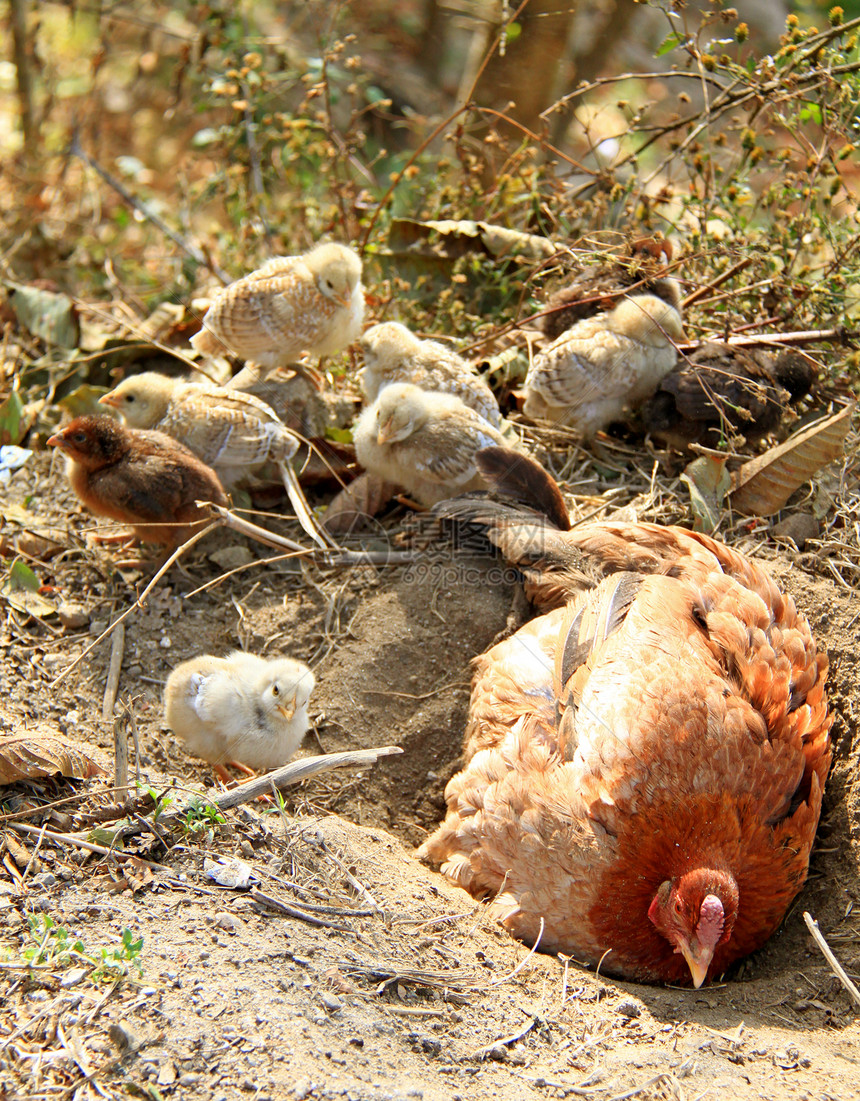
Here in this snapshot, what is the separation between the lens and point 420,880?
9.61ft

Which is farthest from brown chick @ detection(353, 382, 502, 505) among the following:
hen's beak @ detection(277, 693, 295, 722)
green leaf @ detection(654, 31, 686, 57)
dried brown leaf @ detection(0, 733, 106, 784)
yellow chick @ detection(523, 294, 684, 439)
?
green leaf @ detection(654, 31, 686, 57)

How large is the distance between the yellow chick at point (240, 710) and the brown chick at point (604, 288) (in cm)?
215

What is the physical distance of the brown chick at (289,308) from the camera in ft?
13.0

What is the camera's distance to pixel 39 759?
273 cm

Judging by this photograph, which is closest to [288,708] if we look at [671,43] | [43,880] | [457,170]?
[43,880]

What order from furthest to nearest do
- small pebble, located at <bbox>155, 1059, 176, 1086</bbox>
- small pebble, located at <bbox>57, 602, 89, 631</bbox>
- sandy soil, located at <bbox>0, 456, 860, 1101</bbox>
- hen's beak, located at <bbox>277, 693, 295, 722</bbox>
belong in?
1. small pebble, located at <bbox>57, 602, 89, 631</bbox>
2. hen's beak, located at <bbox>277, 693, 295, 722</bbox>
3. sandy soil, located at <bbox>0, 456, 860, 1101</bbox>
4. small pebble, located at <bbox>155, 1059, 176, 1086</bbox>

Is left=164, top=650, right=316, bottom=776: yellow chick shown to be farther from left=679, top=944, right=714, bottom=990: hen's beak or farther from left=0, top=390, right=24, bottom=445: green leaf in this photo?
left=0, top=390, right=24, bottom=445: green leaf

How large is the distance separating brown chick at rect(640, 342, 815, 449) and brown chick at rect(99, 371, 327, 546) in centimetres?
168

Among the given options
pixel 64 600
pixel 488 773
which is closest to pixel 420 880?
pixel 488 773

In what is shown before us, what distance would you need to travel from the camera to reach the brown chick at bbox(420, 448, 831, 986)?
267 cm

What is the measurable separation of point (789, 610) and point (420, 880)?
5.33ft

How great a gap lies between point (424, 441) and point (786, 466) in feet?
5.10

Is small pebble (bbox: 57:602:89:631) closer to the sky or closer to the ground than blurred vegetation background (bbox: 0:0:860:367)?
closer to the ground

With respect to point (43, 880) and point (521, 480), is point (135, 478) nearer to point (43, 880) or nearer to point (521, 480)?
point (521, 480)
